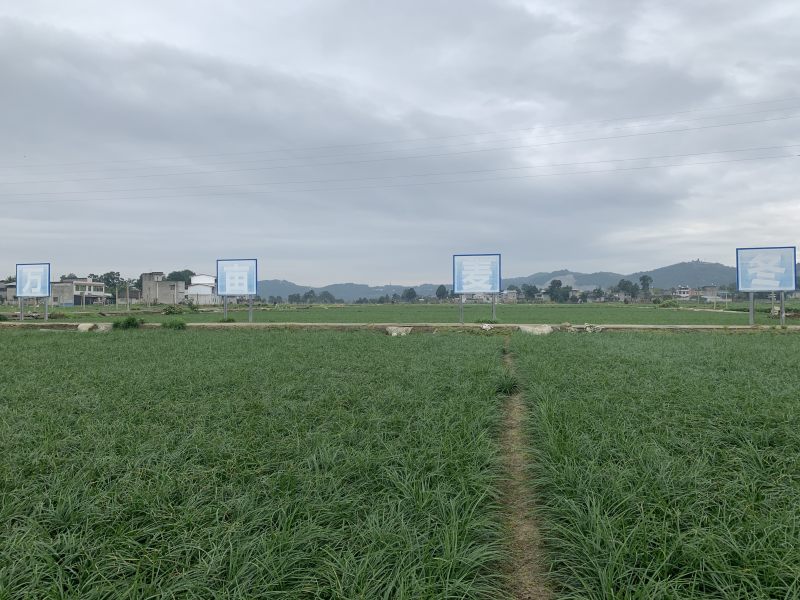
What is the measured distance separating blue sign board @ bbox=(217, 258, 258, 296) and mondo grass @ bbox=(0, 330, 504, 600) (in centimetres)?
1846

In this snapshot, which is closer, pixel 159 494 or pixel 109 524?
pixel 109 524

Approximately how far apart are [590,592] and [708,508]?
129cm

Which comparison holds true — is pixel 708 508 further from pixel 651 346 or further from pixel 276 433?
pixel 651 346

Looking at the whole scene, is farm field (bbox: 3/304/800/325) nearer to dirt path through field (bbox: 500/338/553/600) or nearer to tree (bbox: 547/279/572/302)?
dirt path through field (bbox: 500/338/553/600)

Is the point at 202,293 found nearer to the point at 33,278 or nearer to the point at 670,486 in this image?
the point at 33,278

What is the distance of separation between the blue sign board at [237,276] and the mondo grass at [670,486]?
20.9m

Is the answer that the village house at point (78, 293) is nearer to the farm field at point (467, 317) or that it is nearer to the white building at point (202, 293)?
the white building at point (202, 293)

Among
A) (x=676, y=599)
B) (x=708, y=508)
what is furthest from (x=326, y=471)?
(x=708, y=508)

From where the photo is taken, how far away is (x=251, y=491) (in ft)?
10.4

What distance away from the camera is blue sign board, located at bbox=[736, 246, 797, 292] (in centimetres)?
1889

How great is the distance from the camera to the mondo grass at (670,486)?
7.56 ft

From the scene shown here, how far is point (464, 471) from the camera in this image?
355 cm

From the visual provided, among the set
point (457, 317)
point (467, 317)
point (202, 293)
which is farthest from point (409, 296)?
point (457, 317)

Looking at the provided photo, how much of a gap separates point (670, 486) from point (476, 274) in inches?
777
